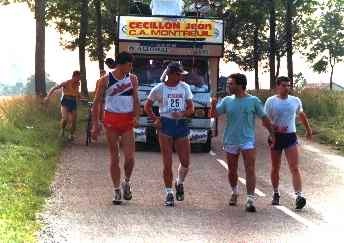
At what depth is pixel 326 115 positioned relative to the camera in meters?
28.8

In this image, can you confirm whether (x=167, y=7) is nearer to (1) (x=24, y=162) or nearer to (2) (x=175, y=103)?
(1) (x=24, y=162)

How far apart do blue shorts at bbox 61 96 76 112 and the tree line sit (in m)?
5.26

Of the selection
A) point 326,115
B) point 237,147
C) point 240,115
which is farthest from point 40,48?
point 240,115

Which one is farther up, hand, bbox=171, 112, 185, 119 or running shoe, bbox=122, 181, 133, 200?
hand, bbox=171, 112, 185, 119

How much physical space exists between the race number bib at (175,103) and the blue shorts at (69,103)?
28.9ft

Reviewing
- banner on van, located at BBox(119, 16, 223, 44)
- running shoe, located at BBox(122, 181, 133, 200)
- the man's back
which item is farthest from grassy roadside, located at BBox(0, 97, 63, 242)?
the man's back

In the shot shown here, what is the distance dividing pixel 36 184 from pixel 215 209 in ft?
9.94

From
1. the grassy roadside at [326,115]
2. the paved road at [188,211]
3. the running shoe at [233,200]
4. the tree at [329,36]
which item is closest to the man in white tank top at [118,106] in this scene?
the paved road at [188,211]

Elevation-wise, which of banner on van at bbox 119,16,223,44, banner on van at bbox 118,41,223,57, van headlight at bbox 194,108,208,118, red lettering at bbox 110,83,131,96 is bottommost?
van headlight at bbox 194,108,208,118

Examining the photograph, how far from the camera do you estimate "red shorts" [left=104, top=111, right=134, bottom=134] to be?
1077 cm

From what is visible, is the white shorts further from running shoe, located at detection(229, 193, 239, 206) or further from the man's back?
the man's back

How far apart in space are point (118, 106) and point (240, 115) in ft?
5.67

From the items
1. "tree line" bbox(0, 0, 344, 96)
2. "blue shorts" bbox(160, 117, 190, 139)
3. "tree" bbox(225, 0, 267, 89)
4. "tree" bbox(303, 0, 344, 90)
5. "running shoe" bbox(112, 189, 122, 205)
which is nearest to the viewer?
"running shoe" bbox(112, 189, 122, 205)

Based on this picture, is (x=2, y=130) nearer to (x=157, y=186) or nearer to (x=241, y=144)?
(x=157, y=186)
